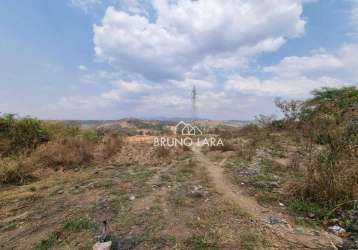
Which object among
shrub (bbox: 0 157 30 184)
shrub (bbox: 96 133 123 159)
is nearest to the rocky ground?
shrub (bbox: 0 157 30 184)

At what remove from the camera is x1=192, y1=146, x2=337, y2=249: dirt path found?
2.55 metres

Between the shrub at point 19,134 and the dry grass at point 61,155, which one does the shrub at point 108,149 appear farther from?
the shrub at point 19,134

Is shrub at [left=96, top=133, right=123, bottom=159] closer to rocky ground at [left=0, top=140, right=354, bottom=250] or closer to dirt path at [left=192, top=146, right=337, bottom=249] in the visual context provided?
rocky ground at [left=0, top=140, right=354, bottom=250]

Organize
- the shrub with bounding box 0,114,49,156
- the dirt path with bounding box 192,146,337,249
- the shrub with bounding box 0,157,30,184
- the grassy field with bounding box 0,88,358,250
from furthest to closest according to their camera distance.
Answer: the shrub with bounding box 0,114,49,156 → the shrub with bounding box 0,157,30,184 → the grassy field with bounding box 0,88,358,250 → the dirt path with bounding box 192,146,337,249

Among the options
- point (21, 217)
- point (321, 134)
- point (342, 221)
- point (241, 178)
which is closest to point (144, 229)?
point (21, 217)

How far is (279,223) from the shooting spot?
3.06 metres

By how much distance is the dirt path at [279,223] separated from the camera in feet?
8.38

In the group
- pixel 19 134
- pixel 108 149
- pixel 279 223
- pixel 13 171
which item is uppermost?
pixel 19 134

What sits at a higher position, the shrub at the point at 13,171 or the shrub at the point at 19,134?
the shrub at the point at 19,134

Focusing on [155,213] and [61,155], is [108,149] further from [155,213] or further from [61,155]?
[155,213]

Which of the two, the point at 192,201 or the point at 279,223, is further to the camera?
the point at 192,201

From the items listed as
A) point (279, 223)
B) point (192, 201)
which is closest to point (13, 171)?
point (192, 201)

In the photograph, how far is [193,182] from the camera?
509 cm

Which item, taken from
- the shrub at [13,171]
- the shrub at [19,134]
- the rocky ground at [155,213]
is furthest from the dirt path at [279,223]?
the shrub at [19,134]
